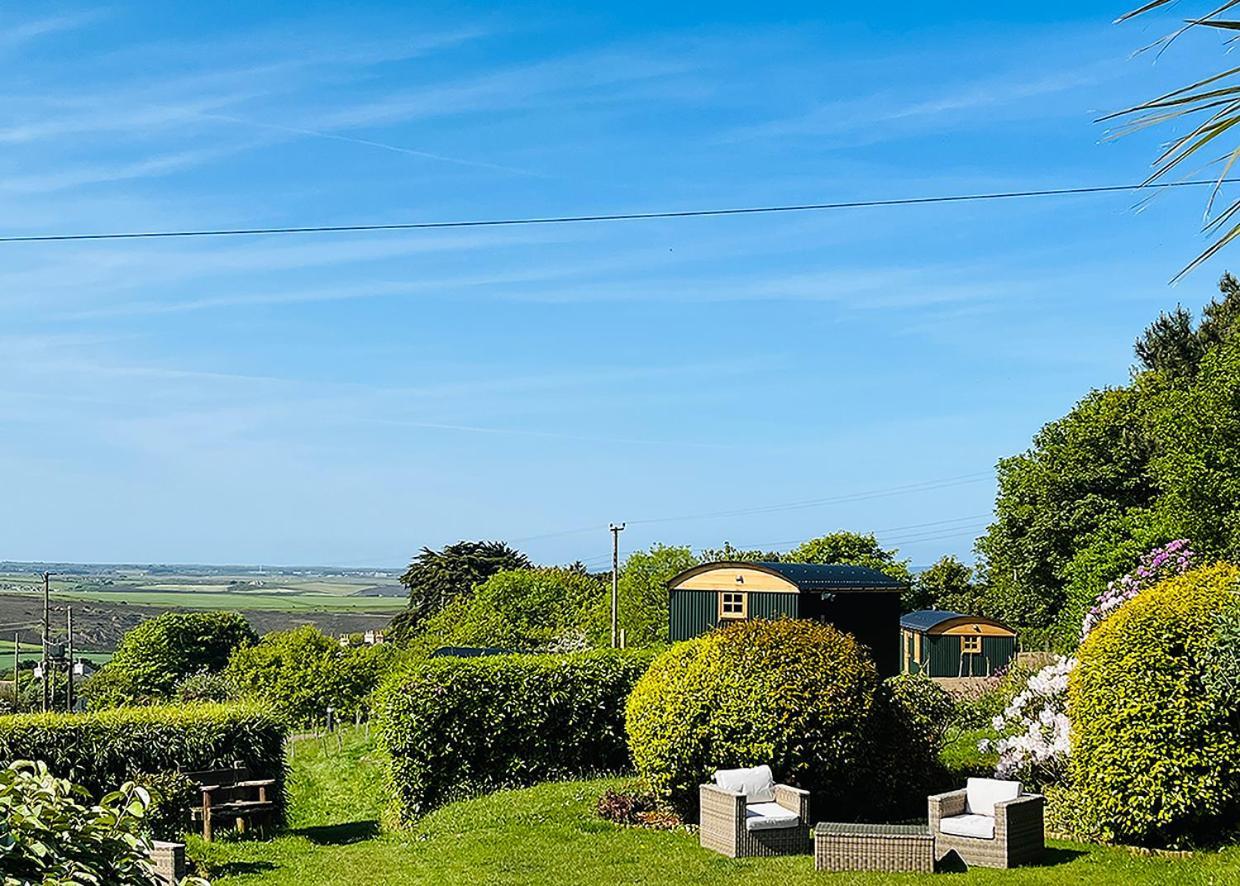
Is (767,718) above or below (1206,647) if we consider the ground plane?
below

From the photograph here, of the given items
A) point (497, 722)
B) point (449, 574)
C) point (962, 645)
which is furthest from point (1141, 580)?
point (449, 574)

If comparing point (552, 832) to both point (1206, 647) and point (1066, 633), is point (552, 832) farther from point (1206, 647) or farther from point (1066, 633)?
point (1066, 633)

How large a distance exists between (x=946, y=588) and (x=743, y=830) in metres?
40.9

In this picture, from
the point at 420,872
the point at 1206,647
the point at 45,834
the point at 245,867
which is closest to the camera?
the point at 45,834

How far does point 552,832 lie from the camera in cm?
1262

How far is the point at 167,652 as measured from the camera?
6278cm

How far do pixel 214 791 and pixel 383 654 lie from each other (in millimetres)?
25162

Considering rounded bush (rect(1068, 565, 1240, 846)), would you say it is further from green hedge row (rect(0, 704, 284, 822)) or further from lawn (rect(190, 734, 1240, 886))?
green hedge row (rect(0, 704, 284, 822))

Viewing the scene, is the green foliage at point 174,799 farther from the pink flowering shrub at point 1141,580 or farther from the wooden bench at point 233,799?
the pink flowering shrub at point 1141,580

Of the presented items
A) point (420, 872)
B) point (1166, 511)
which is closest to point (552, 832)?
point (420, 872)

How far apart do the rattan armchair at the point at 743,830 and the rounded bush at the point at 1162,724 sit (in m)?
2.52

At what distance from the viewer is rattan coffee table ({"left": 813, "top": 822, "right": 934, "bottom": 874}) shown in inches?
407

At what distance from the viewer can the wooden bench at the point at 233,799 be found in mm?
14255

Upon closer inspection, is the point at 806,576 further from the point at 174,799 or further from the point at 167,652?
the point at 167,652
